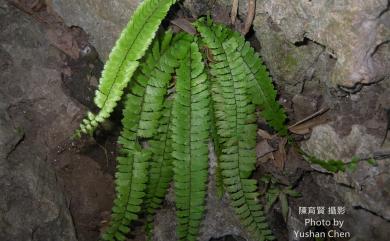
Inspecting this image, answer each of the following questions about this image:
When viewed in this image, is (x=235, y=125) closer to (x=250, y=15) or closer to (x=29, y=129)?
(x=250, y=15)

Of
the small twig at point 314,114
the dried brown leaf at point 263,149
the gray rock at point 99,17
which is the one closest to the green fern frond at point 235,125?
the dried brown leaf at point 263,149

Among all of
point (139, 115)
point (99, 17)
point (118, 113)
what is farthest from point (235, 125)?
point (99, 17)

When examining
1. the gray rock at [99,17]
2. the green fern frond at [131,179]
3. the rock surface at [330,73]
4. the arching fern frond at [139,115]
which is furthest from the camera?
the gray rock at [99,17]

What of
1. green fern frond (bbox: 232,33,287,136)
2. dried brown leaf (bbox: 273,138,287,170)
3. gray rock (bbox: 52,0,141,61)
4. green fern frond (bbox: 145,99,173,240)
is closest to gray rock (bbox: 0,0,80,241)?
gray rock (bbox: 52,0,141,61)

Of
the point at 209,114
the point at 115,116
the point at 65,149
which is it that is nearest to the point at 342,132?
the point at 209,114

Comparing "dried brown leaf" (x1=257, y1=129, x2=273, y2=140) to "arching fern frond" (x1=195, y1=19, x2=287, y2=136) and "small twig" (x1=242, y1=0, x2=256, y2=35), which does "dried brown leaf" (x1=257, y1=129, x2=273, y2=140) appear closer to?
"arching fern frond" (x1=195, y1=19, x2=287, y2=136)

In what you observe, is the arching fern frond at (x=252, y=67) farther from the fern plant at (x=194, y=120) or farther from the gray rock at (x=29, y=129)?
the gray rock at (x=29, y=129)
